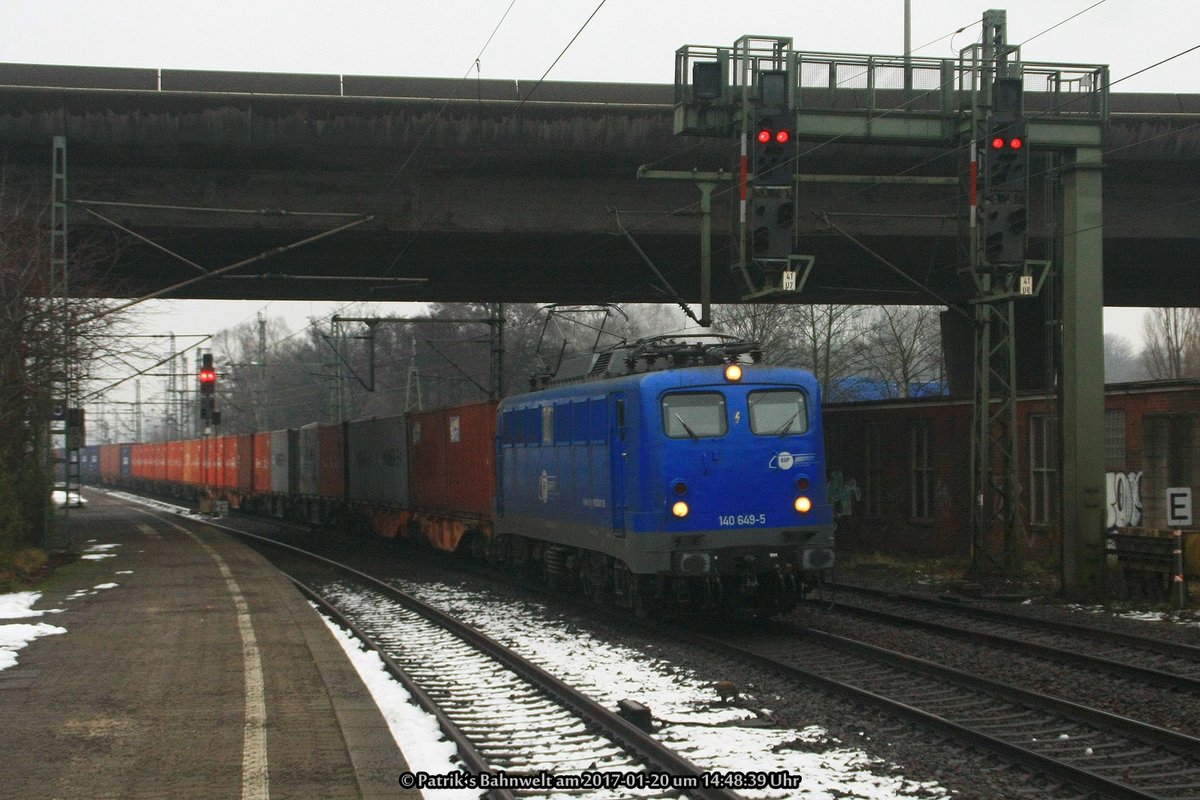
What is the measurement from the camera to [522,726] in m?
9.35

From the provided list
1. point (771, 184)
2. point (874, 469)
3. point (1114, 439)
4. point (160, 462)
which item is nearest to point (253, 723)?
point (771, 184)

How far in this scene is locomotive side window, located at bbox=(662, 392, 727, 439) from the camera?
44.6 ft

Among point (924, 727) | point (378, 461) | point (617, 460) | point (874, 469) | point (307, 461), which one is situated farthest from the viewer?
point (307, 461)

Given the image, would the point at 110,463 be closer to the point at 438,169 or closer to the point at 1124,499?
the point at 438,169

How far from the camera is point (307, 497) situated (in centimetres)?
3922

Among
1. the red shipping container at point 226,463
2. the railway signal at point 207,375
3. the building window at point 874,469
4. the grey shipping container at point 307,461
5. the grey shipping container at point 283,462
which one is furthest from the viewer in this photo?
the red shipping container at point 226,463

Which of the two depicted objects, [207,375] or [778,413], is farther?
[207,375]

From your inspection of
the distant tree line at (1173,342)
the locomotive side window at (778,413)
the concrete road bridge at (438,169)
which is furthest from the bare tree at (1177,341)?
the locomotive side window at (778,413)

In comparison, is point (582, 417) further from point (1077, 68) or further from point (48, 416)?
point (48, 416)

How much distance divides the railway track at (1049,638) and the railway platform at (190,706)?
6.38 meters

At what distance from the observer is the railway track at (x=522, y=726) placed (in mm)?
7523

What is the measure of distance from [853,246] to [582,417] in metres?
13.0

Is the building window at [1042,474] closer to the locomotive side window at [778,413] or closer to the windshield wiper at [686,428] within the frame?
the locomotive side window at [778,413]

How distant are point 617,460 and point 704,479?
1.11 meters
